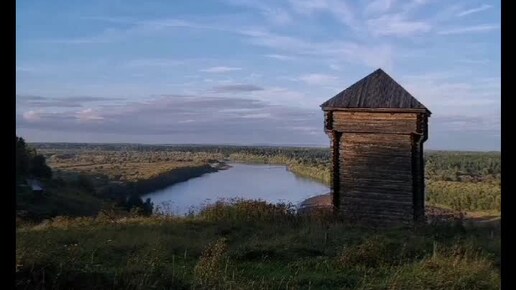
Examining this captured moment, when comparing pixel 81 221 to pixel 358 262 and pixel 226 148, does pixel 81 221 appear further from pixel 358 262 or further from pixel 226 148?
pixel 226 148

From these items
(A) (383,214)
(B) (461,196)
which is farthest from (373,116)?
(B) (461,196)

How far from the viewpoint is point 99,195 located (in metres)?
41.7

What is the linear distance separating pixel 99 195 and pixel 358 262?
35.5 m

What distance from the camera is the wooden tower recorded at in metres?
17.2

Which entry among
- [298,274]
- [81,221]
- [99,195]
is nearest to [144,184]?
[99,195]

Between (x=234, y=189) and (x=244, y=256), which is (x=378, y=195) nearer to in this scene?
(x=244, y=256)

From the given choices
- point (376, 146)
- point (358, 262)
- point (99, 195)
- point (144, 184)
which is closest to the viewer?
point (358, 262)

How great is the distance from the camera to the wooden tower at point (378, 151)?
17203 millimetres

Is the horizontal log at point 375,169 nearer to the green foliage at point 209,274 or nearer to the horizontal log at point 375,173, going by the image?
the horizontal log at point 375,173

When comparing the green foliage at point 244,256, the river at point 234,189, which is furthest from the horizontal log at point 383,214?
the river at point 234,189

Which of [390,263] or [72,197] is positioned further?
[72,197]
